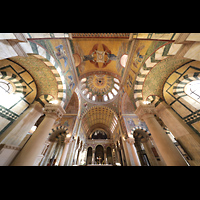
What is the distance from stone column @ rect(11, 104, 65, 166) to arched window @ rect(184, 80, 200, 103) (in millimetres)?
7315

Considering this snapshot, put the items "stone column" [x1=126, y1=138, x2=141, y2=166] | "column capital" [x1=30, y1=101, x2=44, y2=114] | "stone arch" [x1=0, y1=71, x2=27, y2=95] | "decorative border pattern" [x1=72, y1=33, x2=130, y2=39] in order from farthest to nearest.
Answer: "stone column" [x1=126, y1=138, x2=141, y2=166] < "decorative border pattern" [x1=72, y1=33, x2=130, y2=39] < "column capital" [x1=30, y1=101, x2=44, y2=114] < "stone arch" [x1=0, y1=71, x2=27, y2=95]

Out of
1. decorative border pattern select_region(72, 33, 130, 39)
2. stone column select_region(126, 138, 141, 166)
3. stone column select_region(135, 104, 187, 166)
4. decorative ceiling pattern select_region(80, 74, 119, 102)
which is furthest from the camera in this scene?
decorative ceiling pattern select_region(80, 74, 119, 102)

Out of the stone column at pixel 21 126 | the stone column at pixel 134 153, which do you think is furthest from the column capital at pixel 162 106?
the stone column at pixel 21 126

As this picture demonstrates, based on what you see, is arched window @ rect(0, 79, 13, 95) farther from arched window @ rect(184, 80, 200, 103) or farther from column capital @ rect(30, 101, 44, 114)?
arched window @ rect(184, 80, 200, 103)

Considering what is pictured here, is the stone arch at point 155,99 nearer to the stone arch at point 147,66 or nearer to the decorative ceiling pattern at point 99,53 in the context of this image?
the stone arch at point 147,66

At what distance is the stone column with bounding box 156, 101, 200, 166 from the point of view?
325cm

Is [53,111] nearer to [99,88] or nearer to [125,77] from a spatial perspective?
[125,77]

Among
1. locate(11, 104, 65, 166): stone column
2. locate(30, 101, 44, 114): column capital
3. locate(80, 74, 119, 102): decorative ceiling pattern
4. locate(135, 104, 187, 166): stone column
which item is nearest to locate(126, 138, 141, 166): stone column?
locate(135, 104, 187, 166): stone column

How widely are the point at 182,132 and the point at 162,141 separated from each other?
5.40ft

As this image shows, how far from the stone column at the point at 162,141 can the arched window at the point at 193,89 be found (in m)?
2.27

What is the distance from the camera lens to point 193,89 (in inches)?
163
